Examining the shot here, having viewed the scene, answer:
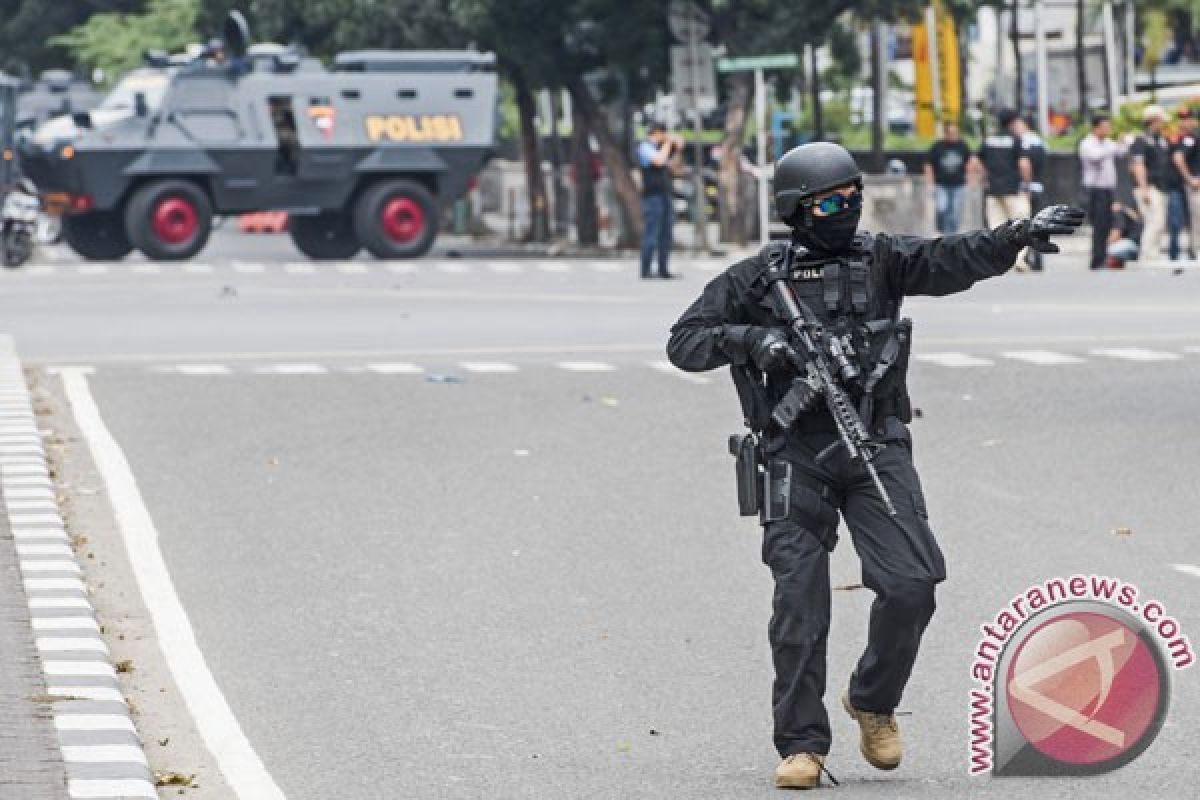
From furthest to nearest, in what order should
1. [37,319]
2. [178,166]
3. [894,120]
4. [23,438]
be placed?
[894,120]
[178,166]
[37,319]
[23,438]

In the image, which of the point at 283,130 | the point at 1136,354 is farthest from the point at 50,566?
the point at 283,130

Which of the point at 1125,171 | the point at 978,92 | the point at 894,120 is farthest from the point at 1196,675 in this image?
the point at 978,92

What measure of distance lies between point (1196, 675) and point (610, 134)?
119ft

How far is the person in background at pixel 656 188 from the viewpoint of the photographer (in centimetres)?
3328

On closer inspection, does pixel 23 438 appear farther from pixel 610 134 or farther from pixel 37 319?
pixel 610 134

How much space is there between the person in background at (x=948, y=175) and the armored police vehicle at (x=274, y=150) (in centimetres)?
807

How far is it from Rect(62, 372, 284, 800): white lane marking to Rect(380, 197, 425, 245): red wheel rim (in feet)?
80.4

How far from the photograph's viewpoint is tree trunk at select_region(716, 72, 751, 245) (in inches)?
1679

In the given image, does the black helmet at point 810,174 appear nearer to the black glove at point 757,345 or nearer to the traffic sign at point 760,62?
the black glove at point 757,345

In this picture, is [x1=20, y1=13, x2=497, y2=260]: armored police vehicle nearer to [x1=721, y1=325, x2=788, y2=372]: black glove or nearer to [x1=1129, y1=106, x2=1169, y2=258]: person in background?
[x1=1129, y1=106, x2=1169, y2=258]: person in background

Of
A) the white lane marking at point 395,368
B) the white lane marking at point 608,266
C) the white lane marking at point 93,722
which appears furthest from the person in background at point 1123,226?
the white lane marking at point 93,722

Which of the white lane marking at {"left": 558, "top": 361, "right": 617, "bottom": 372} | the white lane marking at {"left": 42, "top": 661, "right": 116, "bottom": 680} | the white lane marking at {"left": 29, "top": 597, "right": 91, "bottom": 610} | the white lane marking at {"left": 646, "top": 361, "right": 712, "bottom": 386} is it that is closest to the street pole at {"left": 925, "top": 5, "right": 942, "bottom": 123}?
the white lane marking at {"left": 558, "top": 361, "right": 617, "bottom": 372}

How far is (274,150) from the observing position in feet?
138

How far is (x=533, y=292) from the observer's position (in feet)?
107
